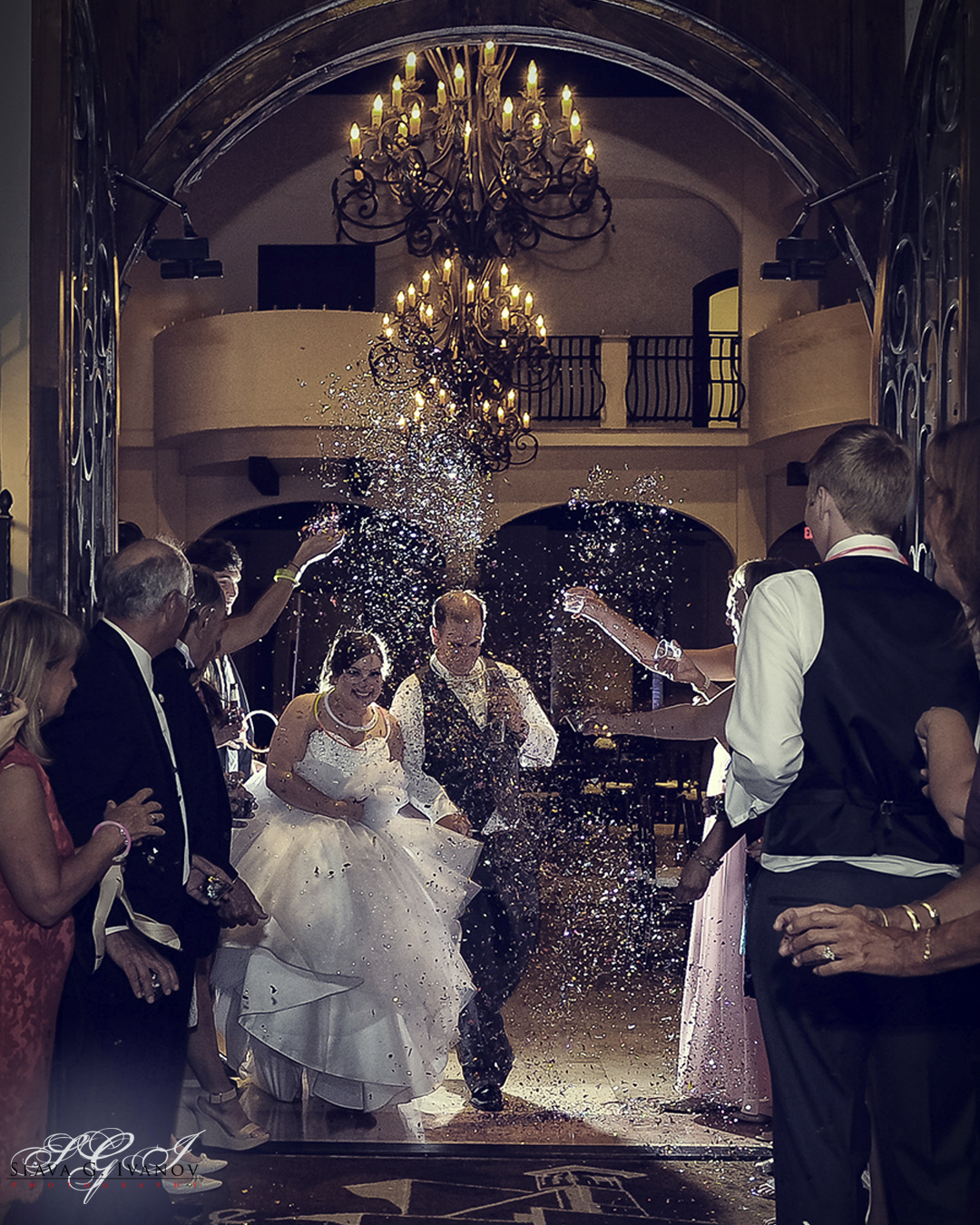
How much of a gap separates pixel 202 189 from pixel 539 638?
565cm

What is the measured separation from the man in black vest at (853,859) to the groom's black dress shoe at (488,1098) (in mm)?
1891

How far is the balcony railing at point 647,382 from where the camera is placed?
13.6 m

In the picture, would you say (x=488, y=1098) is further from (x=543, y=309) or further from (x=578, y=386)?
(x=543, y=309)

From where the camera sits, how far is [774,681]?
234 cm

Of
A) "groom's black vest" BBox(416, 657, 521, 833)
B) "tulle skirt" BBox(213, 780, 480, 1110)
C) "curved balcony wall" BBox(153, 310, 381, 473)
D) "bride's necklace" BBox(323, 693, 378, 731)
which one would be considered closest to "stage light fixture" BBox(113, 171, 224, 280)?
"bride's necklace" BBox(323, 693, 378, 731)

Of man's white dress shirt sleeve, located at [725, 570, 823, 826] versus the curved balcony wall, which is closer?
man's white dress shirt sleeve, located at [725, 570, 823, 826]

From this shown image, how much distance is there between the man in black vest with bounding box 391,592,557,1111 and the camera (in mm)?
4344

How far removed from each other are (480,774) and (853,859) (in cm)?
224

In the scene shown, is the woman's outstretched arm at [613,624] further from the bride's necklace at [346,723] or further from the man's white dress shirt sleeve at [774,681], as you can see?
the man's white dress shirt sleeve at [774,681]

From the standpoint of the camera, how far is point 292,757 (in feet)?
14.5

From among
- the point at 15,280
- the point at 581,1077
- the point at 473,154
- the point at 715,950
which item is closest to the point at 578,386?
the point at 473,154

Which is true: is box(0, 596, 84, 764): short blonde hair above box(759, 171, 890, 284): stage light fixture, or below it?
below

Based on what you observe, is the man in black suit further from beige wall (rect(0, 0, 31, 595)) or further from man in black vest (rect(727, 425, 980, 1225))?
man in black vest (rect(727, 425, 980, 1225))

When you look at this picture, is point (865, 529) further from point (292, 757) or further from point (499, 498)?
point (499, 498)
